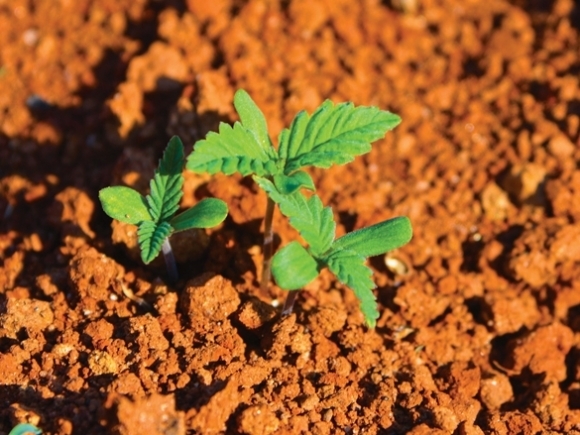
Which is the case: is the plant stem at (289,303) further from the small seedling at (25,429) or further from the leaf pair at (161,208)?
the small seedling at (25,429)

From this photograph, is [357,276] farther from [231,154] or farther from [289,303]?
[231,154]

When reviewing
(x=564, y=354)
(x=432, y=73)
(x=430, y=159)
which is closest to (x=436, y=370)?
(x=564, y=354)

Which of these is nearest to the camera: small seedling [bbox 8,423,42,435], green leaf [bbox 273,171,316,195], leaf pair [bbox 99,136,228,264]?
small seedling [bbox 8,423,42,435]

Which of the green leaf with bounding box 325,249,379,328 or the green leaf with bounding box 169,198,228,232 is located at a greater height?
the green leaf with bounding box 169,198,228,232

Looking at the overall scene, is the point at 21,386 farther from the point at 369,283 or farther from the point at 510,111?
the point at 510,111

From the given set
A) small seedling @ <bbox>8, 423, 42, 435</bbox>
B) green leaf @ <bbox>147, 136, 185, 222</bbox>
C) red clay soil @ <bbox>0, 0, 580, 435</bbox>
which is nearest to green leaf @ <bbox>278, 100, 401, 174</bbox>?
green leaf @ <bbox>147, 136, 185, 222</bbox>

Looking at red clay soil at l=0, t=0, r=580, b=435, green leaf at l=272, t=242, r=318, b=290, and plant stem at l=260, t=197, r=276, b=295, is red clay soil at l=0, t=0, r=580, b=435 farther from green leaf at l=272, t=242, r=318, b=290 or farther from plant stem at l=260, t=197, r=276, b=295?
green leaf at l=272, t=242, r=318, b=290
